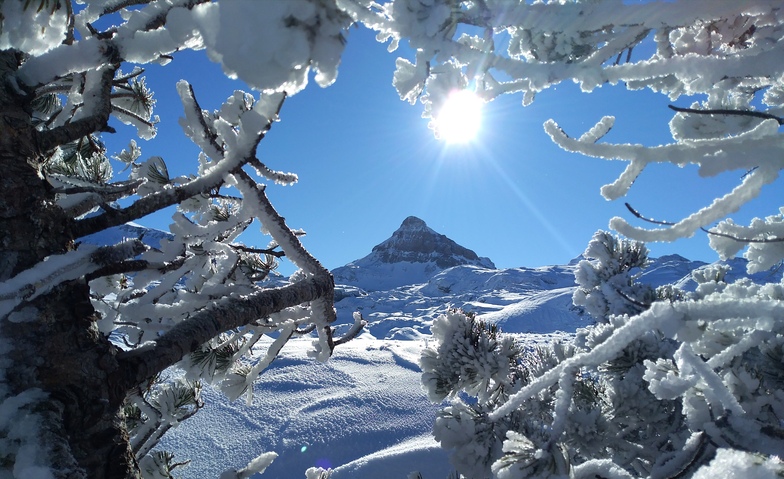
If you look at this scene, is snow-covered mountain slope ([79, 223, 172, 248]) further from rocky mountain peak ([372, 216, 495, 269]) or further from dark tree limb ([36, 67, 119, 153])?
rocky mountain peak ([372, 216, 495, 269])

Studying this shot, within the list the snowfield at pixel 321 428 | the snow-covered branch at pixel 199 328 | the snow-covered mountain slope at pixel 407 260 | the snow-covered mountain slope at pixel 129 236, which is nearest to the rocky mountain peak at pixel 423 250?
the snow-covered mountain slope at pixel 407 260

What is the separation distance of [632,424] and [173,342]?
3.01 m

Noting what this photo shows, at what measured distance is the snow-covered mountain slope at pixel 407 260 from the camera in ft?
375

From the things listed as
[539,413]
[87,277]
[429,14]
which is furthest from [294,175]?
[539,413]

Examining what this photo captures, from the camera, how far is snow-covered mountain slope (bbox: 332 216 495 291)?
375 ft

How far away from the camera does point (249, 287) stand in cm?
189

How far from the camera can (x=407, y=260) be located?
137 metres

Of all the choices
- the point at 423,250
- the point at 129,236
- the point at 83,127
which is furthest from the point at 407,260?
the point at 83,127

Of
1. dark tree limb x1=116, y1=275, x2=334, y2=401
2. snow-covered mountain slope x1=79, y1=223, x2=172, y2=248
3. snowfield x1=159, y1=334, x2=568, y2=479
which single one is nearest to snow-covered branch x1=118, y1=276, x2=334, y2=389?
dark tree limb x1=116, y1=275, x2=334, y2=401

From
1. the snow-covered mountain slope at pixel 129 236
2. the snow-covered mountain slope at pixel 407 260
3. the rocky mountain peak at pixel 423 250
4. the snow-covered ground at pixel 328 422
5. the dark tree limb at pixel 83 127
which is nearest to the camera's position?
the dark tree limb at pixel 83 127

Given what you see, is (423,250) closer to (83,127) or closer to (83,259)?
(83,127)

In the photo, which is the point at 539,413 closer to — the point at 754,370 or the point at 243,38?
the point at 754,370

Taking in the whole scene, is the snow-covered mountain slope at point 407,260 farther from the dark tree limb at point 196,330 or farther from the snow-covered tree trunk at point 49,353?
the snow-covered tree trunk at point 49,353

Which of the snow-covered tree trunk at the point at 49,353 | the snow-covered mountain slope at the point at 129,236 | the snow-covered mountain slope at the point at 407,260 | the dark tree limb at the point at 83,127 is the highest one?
the snow-covered mountain slope at the point at 407,260
